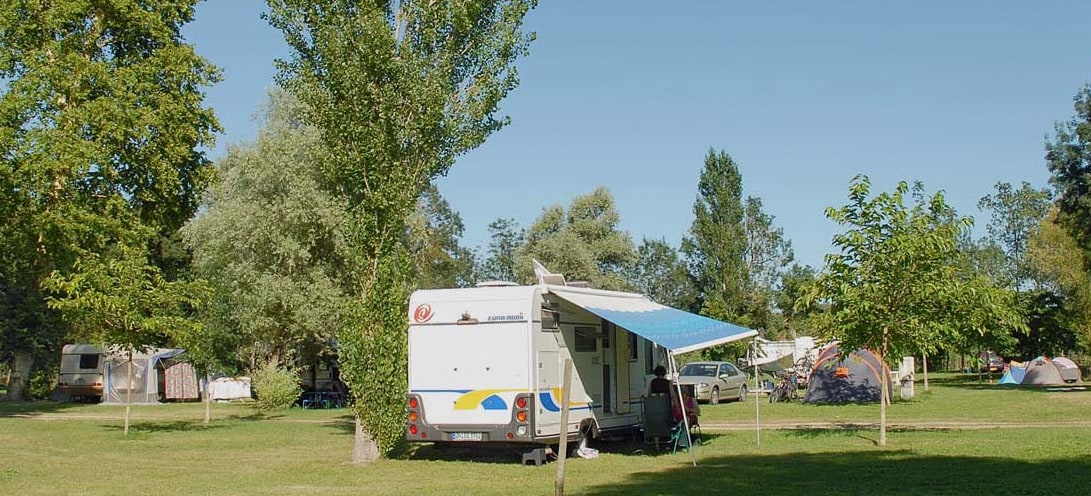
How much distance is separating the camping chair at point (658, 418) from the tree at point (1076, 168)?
947 inches

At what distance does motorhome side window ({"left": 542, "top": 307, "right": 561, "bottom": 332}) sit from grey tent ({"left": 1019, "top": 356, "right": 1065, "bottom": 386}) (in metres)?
29.5

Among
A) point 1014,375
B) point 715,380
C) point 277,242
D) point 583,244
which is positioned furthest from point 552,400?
point 583,244

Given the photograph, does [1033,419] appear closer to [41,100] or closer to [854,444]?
[854,444]

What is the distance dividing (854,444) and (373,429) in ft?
25.3

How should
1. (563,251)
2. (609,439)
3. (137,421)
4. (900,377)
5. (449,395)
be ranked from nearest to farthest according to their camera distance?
(449,395), (609,439), (137,421), (900,377), (563,251)

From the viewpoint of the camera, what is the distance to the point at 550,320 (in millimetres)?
14805

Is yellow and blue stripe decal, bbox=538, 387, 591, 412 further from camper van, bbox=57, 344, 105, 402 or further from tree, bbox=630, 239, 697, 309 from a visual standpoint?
tree, bbox=630, 239, 697, 309

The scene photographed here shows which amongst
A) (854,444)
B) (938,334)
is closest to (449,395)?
(854,444)

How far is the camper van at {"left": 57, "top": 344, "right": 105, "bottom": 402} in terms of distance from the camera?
41.6 m

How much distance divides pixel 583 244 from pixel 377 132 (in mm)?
37562

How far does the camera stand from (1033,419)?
20.7 m

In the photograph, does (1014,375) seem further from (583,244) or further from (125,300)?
(125,300)

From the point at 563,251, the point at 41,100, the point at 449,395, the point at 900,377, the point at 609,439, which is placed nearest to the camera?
the point at 449,395

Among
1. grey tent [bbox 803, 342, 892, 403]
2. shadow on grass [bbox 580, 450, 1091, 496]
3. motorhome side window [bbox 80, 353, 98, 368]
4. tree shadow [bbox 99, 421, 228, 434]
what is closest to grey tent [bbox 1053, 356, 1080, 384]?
grey tent [bbox 803, 342, 892, 403]
